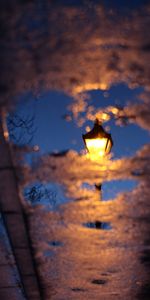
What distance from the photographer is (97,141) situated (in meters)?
3.16

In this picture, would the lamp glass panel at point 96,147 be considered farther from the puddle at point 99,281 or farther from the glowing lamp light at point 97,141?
the puddle at point 99,281

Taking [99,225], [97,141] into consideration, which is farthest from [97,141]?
[99,225]

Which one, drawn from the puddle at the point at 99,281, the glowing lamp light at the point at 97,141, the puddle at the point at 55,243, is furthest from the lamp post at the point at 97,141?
the puddle at the point at 99,281

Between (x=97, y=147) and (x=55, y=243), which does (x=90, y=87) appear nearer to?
(x=97, y=147)

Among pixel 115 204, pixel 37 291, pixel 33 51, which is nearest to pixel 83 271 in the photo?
pixel 37 291

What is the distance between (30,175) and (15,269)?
7.46 feet

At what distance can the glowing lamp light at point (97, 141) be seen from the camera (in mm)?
3168

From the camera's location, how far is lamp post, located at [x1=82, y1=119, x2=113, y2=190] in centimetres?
317

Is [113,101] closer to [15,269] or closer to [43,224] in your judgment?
[43,224]

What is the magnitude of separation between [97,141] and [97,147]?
0.19 m

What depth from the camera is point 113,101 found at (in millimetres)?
3004

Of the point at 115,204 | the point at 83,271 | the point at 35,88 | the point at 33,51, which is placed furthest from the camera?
the point at 83,271

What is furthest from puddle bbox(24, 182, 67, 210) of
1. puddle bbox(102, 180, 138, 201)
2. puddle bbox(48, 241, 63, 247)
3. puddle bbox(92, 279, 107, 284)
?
puddle bbox(92, 279, 107, 284)

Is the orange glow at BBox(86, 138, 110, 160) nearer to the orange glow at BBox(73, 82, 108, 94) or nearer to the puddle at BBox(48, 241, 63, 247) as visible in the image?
the orange glow at BBox(73, 82, 108, 94)
